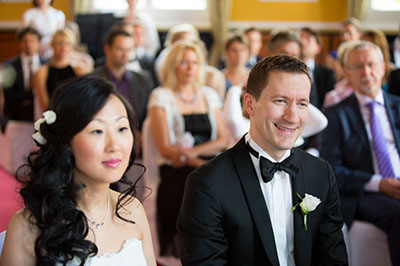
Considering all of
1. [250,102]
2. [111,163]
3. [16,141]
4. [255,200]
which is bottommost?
[16,141]

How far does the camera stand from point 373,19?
307 inches

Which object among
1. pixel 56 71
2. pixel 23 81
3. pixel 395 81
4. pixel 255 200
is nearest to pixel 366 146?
pixel 395 81

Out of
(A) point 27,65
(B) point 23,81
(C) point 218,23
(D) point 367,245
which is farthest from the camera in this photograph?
(C) point 218,23

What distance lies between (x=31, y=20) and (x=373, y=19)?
211 inches

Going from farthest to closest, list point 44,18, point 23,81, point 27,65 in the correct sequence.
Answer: point 44,18, point 27,65, point 23,81

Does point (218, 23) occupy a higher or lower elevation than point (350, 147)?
higher

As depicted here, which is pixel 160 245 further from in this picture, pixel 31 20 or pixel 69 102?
pixel 31 20

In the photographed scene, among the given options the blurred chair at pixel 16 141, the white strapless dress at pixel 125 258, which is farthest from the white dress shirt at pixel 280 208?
the blurred chair at pixel 16 141

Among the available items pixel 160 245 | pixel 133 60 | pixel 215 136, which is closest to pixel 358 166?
pixel 215 136

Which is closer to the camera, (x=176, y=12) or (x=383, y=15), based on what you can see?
(x=383, y=15)

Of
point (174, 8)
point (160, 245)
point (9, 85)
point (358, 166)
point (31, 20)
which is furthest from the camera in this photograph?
point (174, 8)

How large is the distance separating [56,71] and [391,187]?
11.4ft

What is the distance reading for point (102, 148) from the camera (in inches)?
61.0

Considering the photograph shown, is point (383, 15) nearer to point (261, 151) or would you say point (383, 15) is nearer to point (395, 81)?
point (395, 81)
